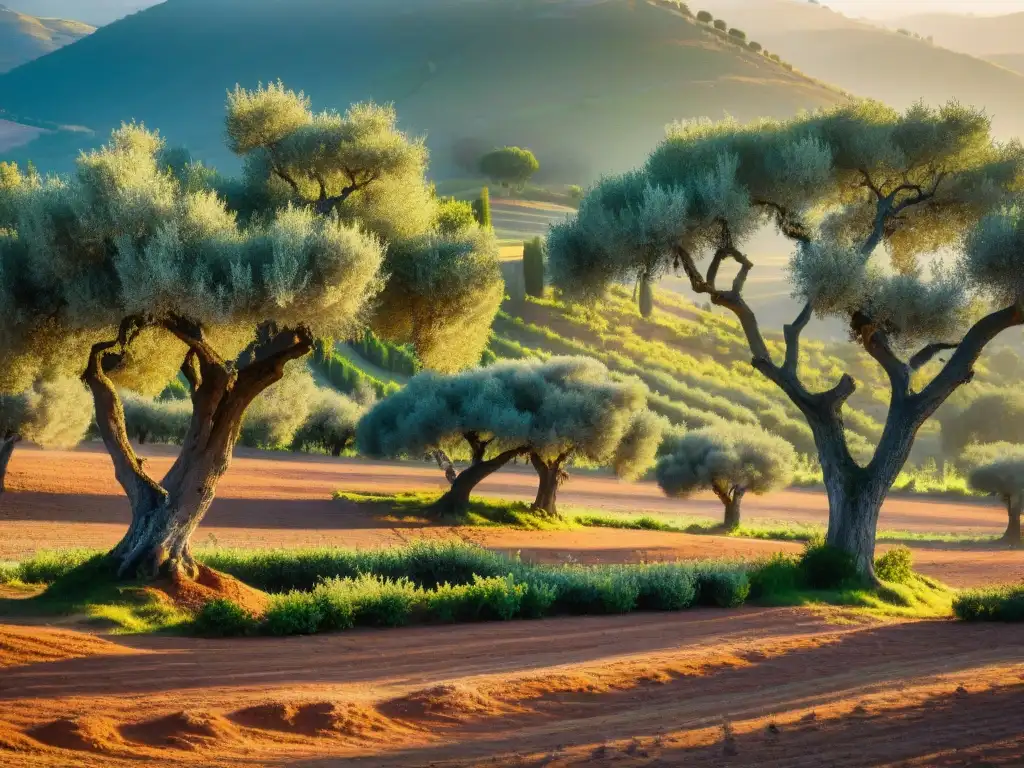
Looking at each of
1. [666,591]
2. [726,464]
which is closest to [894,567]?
[666,591]

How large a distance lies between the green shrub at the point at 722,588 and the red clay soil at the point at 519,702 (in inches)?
135

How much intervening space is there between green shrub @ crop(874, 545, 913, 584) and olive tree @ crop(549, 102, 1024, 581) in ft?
2.18

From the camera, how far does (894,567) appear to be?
20.5m

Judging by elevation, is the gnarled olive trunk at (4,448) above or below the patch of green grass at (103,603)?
above

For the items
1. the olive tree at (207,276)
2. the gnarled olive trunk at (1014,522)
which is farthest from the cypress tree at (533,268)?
the olive tree at (207,276)

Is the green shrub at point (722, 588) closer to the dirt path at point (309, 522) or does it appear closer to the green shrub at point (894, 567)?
the green shrub at point (894, 567)

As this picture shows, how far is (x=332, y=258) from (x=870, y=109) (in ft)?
40.8

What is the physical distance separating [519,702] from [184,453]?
25.1 feet

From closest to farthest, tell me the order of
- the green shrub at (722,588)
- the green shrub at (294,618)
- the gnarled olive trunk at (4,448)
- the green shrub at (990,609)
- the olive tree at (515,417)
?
the green shrub at (294,618) < the green shrub at (990,609) < the green shrub at (722,588) < the gnarled olive trunk at (4,448) < the olive tree at (515,417)

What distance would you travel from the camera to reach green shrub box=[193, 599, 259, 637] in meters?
13.3

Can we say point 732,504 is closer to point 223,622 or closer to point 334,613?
point 334,613

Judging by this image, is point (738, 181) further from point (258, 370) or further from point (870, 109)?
point (258, 370)

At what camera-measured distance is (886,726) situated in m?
8.66

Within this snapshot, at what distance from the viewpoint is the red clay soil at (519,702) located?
7961 mm
